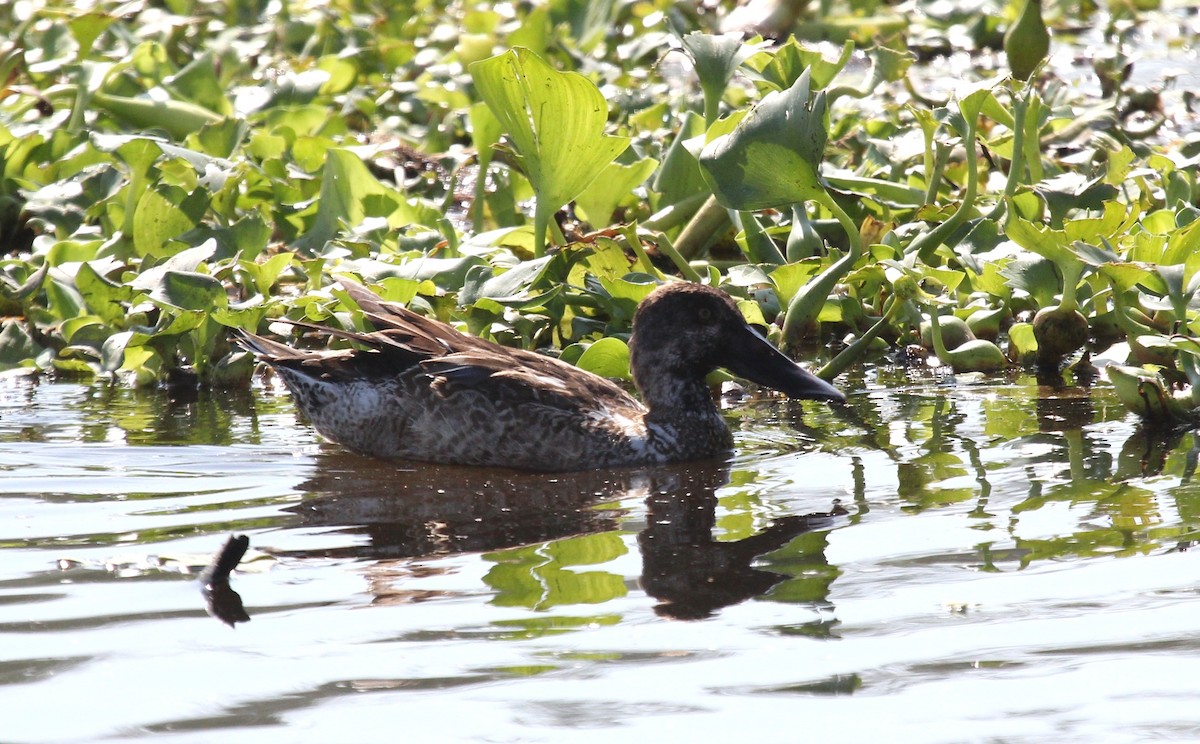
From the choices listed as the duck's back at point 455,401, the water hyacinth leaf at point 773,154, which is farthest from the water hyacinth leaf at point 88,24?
the water hyacinth leaf at point 773,154

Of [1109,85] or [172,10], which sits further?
[172,10]

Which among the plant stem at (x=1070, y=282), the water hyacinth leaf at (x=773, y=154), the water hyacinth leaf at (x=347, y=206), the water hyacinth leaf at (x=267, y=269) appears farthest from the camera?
the water hyacinth leaf at (x=347, y=206)

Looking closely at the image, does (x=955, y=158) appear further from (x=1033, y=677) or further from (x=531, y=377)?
(x=1033, y=677)

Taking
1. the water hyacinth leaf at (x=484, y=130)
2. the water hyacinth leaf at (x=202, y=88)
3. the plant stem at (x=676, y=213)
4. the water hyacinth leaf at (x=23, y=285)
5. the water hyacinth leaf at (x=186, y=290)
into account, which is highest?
the water hyacinth leaf at (x=202, y=88)

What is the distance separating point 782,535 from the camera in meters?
4.71

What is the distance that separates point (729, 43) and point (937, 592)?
3907 millimetres

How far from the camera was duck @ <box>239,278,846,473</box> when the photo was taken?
6.06m

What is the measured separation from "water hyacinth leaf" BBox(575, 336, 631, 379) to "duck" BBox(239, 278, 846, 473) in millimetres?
285

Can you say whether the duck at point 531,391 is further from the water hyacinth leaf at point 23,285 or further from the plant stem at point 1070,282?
the water hyacinth leaf at point 23,285

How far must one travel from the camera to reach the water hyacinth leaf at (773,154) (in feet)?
19.5

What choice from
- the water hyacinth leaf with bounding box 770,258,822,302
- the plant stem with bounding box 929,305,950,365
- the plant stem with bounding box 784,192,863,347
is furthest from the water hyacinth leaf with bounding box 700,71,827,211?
the plant stem with bounding box 929,305,950,365

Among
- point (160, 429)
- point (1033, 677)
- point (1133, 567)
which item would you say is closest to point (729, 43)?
point (160, 429)

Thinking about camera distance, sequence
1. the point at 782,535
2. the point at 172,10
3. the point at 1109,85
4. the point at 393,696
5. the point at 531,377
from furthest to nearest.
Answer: the point at 172,10
the point at 1109,85
the point at 531,377
the point at 782,535
the point at 393,696

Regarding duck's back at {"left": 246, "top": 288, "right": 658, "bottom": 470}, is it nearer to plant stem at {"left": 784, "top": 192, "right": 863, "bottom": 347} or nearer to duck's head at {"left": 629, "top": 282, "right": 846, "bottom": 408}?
duck's head at {"left": 629, "top": 282, "right": 846, "bottom": 408}
